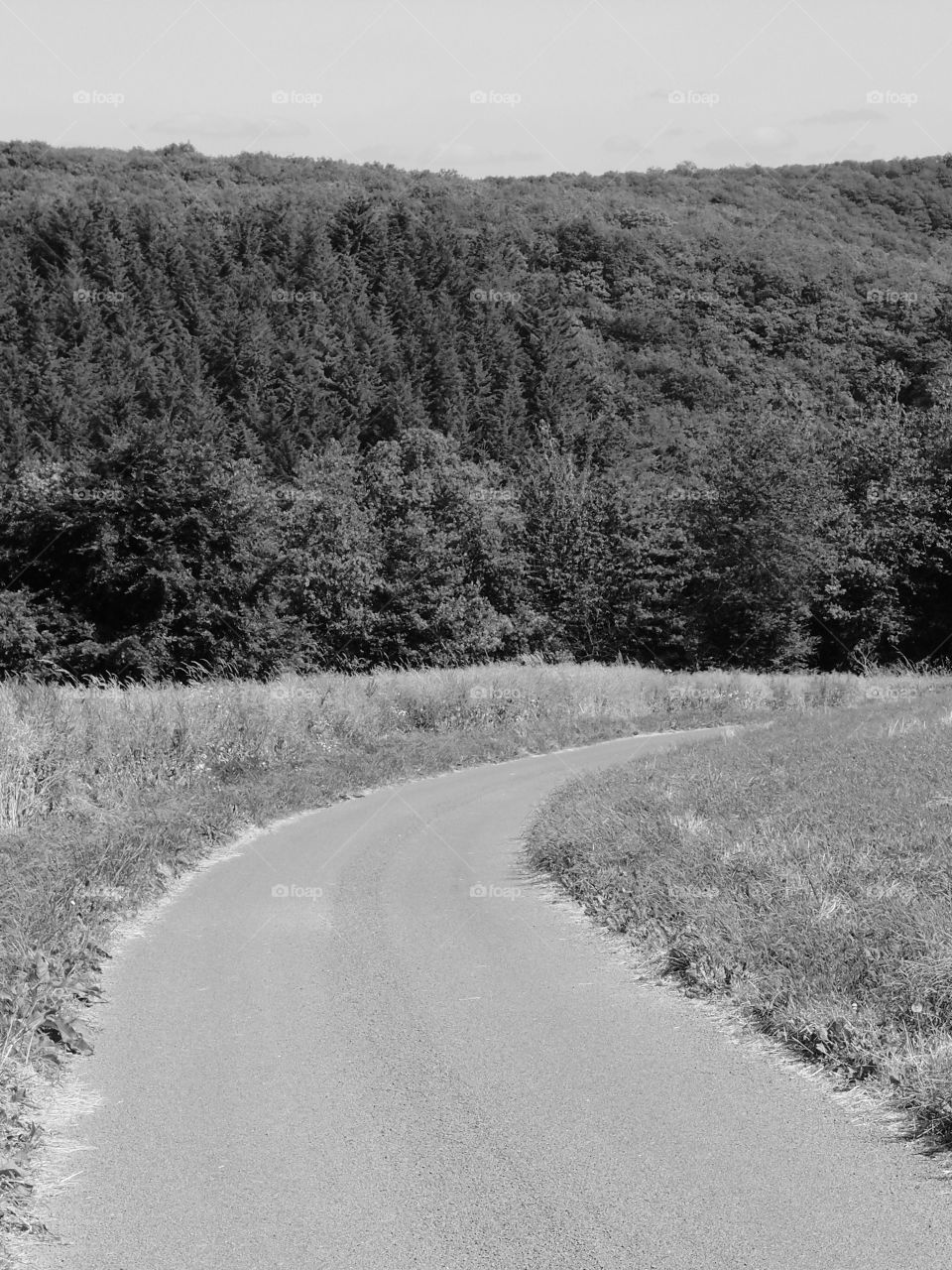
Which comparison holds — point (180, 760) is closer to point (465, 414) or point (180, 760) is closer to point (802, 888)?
point (802, 888)

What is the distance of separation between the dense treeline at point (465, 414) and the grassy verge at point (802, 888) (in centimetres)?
1537

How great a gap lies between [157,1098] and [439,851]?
730cm

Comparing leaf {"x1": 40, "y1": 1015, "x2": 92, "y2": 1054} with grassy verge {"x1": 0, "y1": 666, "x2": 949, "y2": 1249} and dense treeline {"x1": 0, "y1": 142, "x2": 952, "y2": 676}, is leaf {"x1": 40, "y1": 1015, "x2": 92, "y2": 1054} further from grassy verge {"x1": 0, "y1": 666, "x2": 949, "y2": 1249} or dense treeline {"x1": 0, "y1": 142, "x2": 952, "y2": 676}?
dense treeline {"x1": 0, "y1": 142, "x2": 952, "y2": 676}

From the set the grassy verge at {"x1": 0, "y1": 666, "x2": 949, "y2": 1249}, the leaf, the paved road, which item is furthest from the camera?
the grassy verge at {"x1": 0, "y1": 666, "x2": 949, "y2": 1249}

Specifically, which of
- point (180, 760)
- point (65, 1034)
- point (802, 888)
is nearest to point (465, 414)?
point (180, 760)

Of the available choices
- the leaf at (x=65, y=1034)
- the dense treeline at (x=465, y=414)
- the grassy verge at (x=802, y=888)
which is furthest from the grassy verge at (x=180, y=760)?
the dense treeline at (x=465, y=414)

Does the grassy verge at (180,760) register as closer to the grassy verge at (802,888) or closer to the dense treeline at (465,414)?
the grassy verge at (802,888)

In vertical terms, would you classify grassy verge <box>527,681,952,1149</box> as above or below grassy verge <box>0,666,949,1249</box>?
→ above

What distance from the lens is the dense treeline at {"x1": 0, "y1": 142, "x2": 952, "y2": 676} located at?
42.2 meters

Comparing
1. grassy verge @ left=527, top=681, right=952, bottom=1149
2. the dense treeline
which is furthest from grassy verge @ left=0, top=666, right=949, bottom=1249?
the dense treeline

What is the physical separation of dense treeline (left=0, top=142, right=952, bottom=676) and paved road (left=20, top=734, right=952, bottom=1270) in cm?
1762

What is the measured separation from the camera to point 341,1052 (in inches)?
257

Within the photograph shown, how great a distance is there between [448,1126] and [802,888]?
A: 399 cm

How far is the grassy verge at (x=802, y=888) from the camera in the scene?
6.13 m
